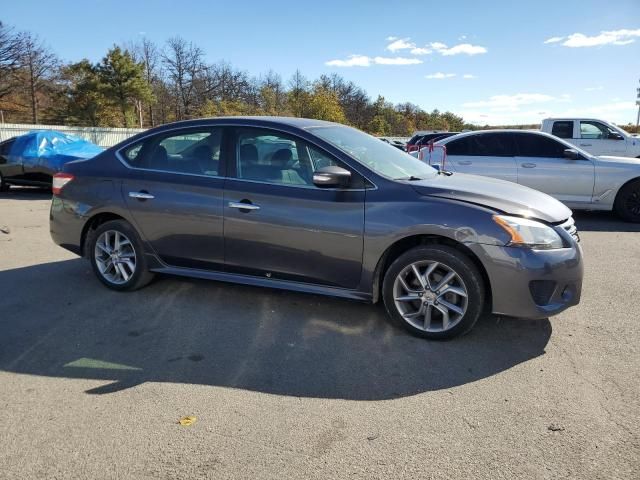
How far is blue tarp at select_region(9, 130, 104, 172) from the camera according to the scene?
463 inches

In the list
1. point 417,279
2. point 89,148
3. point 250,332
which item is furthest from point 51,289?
point 89,148

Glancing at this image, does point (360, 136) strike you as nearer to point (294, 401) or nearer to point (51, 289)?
point (294, 401)

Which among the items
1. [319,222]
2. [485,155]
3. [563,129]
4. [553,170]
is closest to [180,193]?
[319,222]

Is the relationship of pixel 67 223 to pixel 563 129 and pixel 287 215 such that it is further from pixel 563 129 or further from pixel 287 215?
pixel 563 129

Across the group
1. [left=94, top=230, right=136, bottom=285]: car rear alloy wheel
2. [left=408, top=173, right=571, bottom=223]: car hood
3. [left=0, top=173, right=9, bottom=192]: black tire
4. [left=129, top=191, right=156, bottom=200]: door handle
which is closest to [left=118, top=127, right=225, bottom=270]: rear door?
[left=129, top=191, right=156, bottom=200]: door handle

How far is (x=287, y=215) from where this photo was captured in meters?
3.98

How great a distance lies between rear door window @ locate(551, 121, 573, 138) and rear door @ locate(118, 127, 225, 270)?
40.7ft

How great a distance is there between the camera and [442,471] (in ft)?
7.52

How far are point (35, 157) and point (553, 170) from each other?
37.8 ft

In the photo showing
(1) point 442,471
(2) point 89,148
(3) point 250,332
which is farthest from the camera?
(2) point 89,148

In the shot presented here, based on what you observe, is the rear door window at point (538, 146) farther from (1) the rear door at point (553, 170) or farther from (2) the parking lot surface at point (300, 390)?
(2) the parking lot surface at point (300, 390)

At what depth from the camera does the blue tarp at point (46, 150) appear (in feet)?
38.6

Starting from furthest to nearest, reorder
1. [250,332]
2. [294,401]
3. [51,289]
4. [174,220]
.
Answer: [51,289]
[174,220]
[250,332]
[294,401]

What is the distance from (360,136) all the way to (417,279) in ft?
5.44
